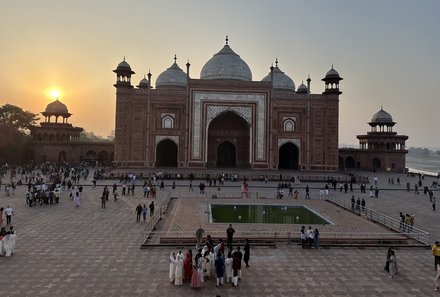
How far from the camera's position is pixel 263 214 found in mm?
15680

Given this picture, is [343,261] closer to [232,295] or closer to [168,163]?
[232,295]

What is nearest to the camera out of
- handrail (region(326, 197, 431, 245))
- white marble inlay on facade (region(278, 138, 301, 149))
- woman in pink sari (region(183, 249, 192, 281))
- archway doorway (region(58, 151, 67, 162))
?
woman in pink sari (region(183, 249, 192, 281))

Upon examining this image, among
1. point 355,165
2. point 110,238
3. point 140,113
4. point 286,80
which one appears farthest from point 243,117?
point 110,238

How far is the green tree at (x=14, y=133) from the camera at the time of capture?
37344 millimetres

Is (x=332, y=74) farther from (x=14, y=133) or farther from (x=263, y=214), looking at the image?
(x=14, y=133)

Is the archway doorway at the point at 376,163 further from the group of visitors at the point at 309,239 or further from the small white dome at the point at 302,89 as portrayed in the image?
the group of visitors at the point at 309,239

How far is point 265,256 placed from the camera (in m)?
9.61

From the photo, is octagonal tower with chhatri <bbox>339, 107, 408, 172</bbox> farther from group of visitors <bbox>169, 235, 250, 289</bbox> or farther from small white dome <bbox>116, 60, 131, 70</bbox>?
group of visitors <bbox>169, 235, 250, 289</bbox>

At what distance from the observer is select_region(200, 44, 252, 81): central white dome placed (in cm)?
3806

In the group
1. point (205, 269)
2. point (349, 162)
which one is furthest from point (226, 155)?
point (205, 269)

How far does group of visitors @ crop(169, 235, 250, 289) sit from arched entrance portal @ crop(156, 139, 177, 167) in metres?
30.2

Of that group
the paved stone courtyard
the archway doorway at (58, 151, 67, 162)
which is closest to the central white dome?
the archway doorway at (58, 151, 67, 162)

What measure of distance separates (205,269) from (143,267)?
1687 mm

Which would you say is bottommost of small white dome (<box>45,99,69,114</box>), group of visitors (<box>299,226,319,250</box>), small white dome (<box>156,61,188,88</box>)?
group of visitors (<box>299,226,319,250</box>)
